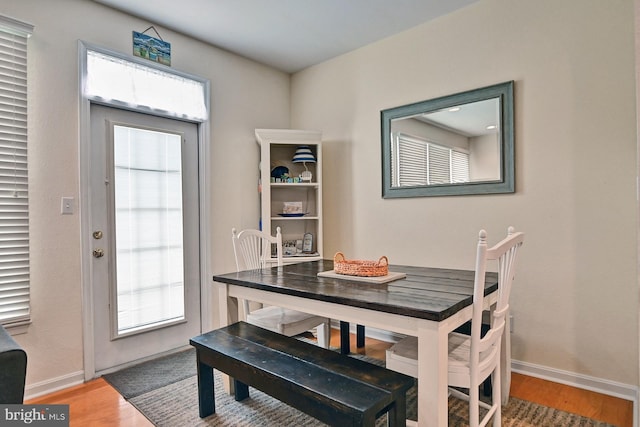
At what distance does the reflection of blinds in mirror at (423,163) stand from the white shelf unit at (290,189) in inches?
30.2

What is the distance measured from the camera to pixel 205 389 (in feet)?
6.49

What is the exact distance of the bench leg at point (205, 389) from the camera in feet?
6.46

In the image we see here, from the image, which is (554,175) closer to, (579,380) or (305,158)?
(579,380)

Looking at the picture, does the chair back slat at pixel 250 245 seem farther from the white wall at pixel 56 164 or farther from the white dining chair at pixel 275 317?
the white wall at pixel 56 164

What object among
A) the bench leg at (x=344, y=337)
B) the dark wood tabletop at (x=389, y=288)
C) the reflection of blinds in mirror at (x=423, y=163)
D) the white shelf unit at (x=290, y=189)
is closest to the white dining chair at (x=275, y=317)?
the bench leg at (x=344, y=337)

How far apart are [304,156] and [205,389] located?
2.19 m

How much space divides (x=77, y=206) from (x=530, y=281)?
10.1 ft

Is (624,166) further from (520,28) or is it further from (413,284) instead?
(413,284)

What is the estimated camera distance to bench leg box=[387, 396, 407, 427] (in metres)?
1.42

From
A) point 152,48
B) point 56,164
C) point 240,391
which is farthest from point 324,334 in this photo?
point 152,48

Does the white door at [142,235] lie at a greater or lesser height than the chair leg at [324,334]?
greater

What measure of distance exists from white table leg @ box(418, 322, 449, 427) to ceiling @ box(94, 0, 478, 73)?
7.65 ft

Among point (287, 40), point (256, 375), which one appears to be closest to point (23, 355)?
point (256, 375)

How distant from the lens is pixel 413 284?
6.13 ft
